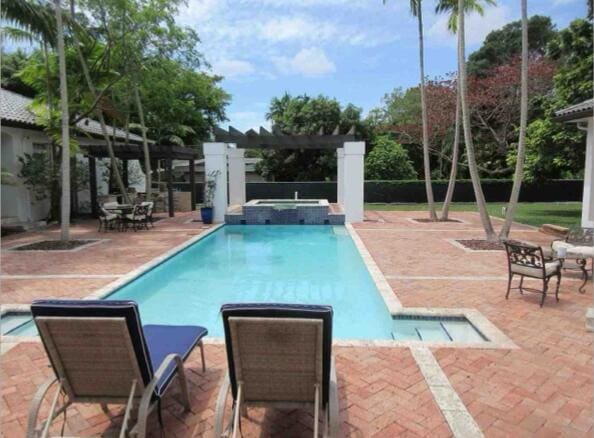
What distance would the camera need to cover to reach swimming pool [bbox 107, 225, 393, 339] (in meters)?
6.73

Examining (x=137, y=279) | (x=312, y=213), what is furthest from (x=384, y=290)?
(x=312, y=213)

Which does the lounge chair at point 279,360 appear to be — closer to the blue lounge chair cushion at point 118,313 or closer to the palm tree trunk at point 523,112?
the blue lounge chair cushion at point 118,313

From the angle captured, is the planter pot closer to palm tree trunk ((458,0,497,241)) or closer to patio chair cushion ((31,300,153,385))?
palm tree trunk ((458,0,497,241))

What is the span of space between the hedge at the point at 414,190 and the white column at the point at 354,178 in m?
9.75

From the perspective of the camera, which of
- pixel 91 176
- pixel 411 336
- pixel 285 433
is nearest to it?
pixel 285 433

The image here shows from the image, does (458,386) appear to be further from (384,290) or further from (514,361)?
(384,290)

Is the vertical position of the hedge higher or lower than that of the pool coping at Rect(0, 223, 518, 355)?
higher

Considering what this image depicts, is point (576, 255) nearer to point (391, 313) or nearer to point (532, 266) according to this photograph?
point (532, 266)

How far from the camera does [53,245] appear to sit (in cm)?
1155

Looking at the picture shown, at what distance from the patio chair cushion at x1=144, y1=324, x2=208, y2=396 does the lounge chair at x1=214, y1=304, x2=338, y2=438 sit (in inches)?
28.9

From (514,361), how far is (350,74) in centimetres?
2637

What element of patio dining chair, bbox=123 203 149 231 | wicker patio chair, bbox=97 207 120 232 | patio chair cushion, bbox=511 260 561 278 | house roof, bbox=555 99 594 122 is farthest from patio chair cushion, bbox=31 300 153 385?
wicker patio chair, bbox=97 207 120 232

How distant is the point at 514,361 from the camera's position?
443 cm

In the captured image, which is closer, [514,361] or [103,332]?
[103,332]
